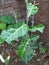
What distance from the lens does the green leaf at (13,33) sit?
4168 millimetres

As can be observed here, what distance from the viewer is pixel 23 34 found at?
4.20m

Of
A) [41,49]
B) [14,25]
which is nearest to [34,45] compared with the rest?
[41,49]

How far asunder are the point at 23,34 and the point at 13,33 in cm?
14


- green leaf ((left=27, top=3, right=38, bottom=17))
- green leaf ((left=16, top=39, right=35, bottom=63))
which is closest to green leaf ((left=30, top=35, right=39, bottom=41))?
green leaf ((left=16, top=39, right=35, bottom=63))

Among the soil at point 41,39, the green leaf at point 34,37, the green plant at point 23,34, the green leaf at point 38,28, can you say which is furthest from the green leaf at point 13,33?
the soil at point 41,39

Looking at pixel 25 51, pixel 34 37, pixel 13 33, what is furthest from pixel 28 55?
pixel 13 33

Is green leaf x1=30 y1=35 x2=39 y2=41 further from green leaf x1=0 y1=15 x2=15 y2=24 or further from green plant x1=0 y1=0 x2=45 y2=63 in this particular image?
green leaf x1=0 y1=15 x2=15 y2=24

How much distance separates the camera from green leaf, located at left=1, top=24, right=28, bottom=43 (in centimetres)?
417

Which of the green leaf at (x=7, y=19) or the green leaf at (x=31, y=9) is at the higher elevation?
the green leaf at (x=31, y=9)

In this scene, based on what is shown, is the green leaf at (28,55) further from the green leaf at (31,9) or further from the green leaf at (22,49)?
the green leaf at (31,9)

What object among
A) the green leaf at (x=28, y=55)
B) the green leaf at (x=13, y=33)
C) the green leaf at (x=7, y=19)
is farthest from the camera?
the green leaf at (x=7, y=19)

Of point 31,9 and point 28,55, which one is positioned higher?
point 31,9

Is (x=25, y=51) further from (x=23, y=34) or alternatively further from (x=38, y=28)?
(x=38, y=28)

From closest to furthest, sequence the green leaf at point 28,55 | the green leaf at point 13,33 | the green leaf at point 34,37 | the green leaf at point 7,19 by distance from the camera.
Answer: the green leaf at point 13,33 < the green leaf at point 28,55 < the green leaf at point 34,37 < the green leaf at point 7,19
